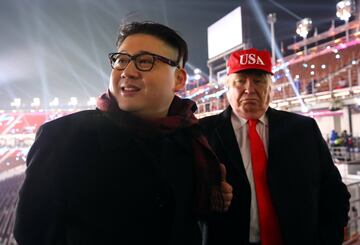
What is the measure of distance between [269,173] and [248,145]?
0.15 metres

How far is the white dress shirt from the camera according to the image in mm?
1128

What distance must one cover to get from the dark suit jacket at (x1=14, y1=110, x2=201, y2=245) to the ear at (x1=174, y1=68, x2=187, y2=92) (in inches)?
8.2

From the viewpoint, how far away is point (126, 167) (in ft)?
2.33

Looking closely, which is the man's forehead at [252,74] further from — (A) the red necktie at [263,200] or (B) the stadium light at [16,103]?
(B) the stadium light at [16,103]

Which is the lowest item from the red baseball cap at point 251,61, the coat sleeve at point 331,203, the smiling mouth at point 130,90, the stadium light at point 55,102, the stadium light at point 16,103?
the coat sleeve at point 331,203

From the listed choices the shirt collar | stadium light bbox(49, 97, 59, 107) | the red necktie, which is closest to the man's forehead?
the shirt collar

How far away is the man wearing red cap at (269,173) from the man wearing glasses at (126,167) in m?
0.35

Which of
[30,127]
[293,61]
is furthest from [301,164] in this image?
[30,127]

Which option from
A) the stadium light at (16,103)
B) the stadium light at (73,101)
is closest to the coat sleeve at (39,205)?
the stadium light at (16,103)

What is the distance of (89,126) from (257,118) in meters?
0.75

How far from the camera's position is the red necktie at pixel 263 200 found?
1097mm

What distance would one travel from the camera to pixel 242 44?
19.7m

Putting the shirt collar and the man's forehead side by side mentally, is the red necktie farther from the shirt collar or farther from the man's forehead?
the man's forehead

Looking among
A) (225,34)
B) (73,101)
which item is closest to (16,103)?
(73,101)
